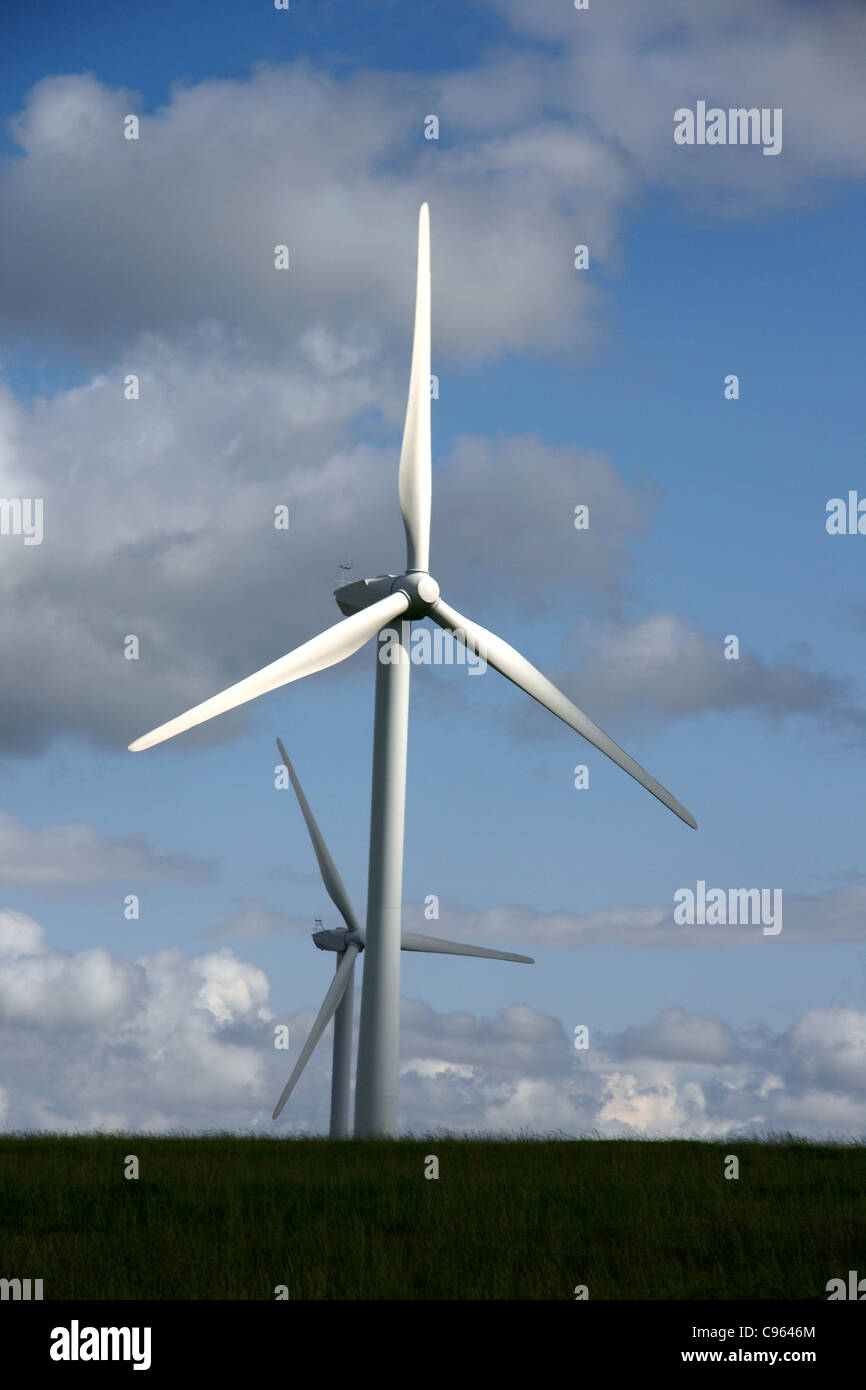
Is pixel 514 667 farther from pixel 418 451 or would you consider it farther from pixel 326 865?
pixel 326 865

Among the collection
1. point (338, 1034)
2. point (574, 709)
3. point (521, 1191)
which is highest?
point (574, 709)

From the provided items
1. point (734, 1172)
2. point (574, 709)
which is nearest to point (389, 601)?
point (574, 709)

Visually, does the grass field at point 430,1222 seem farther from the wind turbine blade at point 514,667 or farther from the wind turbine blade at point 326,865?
the wind turbine blade at point 326,865

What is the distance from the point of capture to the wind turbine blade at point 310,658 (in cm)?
3550

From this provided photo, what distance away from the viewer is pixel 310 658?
3900 cm

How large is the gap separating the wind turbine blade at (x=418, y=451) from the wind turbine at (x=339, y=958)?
12663 millimetres

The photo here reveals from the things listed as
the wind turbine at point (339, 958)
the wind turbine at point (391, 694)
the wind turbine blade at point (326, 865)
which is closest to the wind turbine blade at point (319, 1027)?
the wind turbine at point (339, 958)

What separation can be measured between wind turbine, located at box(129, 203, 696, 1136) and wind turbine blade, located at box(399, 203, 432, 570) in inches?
1.1

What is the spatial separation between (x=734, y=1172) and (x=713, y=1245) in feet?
19.7

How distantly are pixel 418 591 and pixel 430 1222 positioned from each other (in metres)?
19.6

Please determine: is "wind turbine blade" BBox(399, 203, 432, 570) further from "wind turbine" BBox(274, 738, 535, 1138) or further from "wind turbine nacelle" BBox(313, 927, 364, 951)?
"wind turbine nacelle" BBox(313, 927, 364, 951)
